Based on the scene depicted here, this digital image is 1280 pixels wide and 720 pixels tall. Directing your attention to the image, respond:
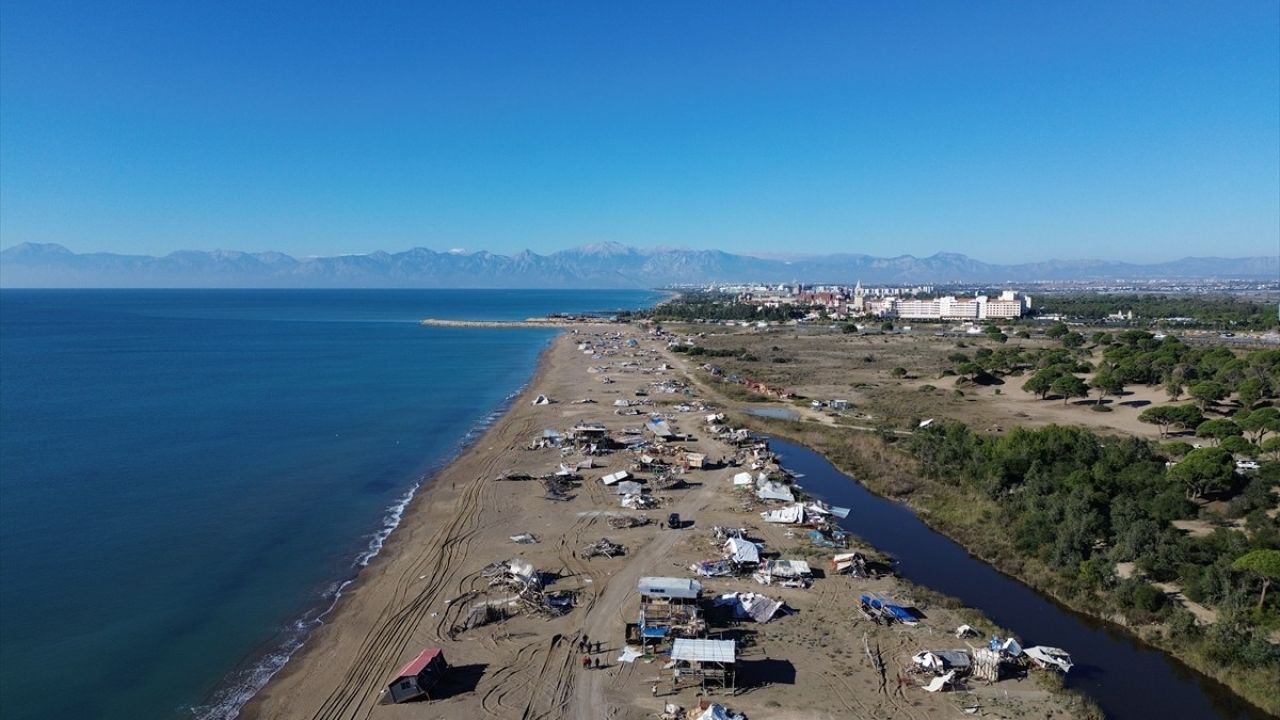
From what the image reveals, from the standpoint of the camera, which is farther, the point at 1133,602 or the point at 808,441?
the point at 808,441

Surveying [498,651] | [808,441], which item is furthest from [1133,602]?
[808,441]

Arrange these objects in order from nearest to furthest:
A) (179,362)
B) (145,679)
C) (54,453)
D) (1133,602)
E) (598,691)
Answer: (598,691) < (145,679) < (1133,602) < (54,453) < (179,362)

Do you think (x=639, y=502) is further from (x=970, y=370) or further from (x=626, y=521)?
(x=970, y=370)

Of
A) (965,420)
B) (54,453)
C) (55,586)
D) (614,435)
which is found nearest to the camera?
(55,586)

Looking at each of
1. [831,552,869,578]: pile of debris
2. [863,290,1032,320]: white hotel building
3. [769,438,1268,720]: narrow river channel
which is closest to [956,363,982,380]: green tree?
[769,438,1268,720]: narrow river channel

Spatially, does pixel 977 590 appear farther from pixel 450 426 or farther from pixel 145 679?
pixel 450 426

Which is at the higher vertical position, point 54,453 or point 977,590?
point 54,453

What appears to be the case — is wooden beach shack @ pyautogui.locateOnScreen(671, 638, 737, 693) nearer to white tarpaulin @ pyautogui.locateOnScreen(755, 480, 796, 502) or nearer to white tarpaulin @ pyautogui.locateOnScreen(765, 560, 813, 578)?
white tarpaulin @ pyautogui.locateOnScreen(765, 560, 813, 578)
